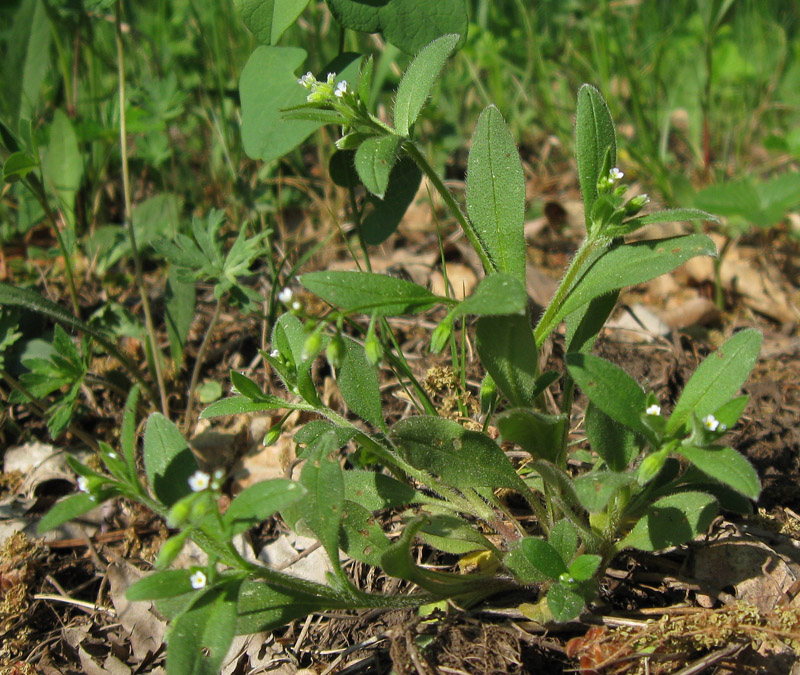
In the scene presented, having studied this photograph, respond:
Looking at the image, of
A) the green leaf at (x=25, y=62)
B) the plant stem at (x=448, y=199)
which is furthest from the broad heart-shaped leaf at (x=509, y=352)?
the green leaf at (x=25, y=62)

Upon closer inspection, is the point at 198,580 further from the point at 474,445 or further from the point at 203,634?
the point at 474,445

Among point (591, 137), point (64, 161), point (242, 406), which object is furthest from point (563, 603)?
point (64, 161)

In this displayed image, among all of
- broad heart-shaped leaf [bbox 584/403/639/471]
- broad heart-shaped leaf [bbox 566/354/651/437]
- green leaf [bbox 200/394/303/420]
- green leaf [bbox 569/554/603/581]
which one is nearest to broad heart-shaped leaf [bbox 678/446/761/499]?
broad heart-shaped leaf [bbox 566/354/651/437]

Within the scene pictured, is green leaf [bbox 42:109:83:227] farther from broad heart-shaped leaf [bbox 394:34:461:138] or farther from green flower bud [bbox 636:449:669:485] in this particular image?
green flower bud [bbox 636:449:669:485]

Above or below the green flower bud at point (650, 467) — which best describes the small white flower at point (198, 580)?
below

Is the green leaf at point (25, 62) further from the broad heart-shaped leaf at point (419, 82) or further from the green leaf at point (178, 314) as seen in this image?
the broad heart-shaped leaf at point (419, 82)

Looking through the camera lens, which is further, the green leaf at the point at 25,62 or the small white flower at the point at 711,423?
the green leaf at the point at 25,62

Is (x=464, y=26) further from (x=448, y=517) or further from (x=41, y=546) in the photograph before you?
(x=41, y=546)
